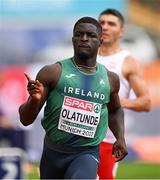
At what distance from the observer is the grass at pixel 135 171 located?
46.8ft

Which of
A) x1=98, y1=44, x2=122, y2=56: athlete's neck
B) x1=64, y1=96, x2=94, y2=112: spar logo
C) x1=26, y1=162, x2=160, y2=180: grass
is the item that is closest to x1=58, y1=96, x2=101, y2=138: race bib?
x1=64, y1=96, x2=94, y2=112: spar logo

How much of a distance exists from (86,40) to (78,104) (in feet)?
1.81

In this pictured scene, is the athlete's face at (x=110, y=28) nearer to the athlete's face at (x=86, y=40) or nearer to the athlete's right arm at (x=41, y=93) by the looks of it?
the athlete's face at (x=86, y=40)

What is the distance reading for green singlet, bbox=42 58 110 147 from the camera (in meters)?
7.56

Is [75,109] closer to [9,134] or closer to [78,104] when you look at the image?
[78,104]

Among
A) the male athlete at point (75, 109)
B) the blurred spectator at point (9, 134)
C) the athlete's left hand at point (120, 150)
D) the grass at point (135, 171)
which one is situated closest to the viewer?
the male athlete at point (75, 109)

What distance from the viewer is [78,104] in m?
7.63

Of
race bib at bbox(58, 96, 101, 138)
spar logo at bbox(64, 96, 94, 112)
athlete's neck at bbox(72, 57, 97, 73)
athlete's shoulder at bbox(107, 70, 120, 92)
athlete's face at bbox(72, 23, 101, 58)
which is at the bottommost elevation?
race bib at bbox(58, 96, 101, 138)

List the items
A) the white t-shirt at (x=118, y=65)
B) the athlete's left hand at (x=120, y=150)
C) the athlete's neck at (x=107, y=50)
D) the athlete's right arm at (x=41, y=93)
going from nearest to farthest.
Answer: the athlete's right arm at (x=41, y=93)
the athlete's left hand at (x=120, y=150)
the white t-shirt at (x=118, y=65)
the athlete's neck at (x=107, y=50)

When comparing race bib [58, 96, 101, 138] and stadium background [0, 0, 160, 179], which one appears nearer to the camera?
race bib [58, 96, 101, 138]

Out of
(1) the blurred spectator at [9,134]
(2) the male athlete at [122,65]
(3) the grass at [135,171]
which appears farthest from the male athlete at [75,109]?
(1) the blurred spectator at [9,134]

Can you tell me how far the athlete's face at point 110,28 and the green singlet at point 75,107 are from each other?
6.91 feet

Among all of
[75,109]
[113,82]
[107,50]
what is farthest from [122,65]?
[75,109]

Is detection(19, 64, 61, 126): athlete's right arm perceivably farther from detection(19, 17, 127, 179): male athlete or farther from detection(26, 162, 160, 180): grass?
detection(26, 162, 160, 180): grass
